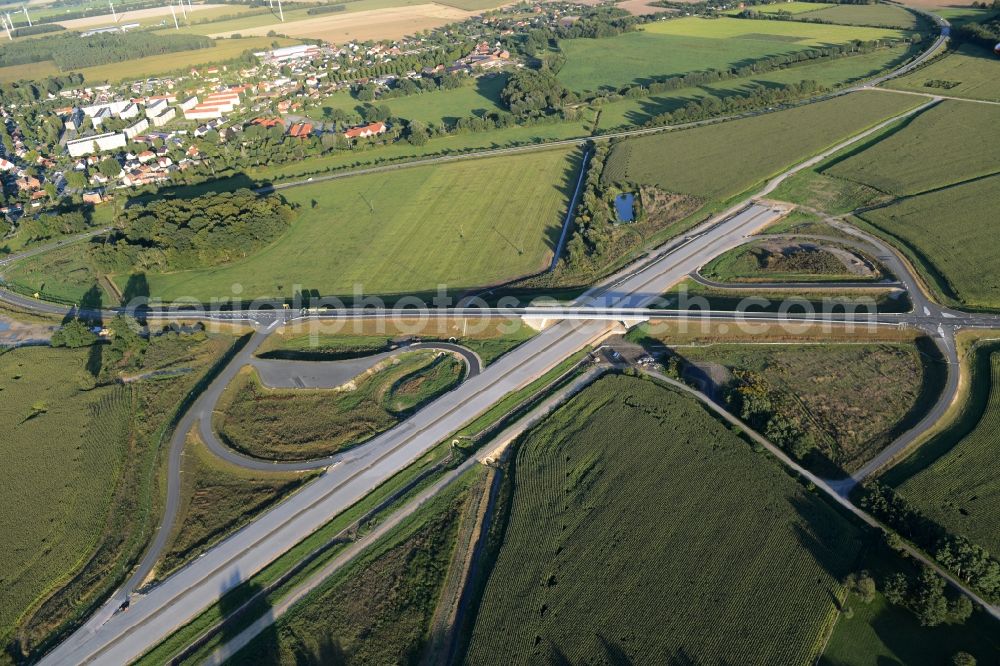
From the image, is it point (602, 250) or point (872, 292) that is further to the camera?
point (602, 250)

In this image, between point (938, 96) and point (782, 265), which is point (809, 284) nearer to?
point (782, 265)

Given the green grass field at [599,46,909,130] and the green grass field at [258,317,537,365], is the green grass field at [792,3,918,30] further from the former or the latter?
the green grass field at [258,317,537,365]

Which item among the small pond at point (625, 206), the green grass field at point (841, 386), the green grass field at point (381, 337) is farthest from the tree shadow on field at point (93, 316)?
the small pond at point (625, 206)

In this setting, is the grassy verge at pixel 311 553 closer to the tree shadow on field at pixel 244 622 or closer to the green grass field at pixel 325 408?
the tree shadow on field at pixel 244 622

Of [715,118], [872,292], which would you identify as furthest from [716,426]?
[715,118]

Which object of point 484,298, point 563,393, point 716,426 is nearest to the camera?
point 716,426

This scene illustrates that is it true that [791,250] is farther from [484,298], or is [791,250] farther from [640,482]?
[640,482]
